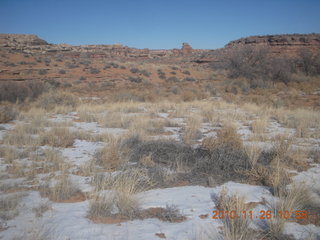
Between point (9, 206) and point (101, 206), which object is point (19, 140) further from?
point (101, 206)

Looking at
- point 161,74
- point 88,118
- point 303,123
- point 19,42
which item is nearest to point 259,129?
point 303,123

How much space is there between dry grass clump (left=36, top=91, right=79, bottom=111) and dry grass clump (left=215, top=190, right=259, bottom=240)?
31.4 ft

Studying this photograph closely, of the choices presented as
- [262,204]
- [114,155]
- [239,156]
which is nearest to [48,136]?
[114,155]

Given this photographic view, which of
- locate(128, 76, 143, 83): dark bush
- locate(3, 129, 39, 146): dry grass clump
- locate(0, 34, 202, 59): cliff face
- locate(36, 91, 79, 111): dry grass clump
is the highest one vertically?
locate(0, 34, 202, 59): cliff face

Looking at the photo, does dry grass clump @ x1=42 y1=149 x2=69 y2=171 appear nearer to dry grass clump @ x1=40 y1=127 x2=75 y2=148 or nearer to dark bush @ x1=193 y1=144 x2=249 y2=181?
dry grass clump @ x1=40 y1=127 x2=75 y2=148

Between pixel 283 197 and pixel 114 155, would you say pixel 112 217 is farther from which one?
pixel 283 197

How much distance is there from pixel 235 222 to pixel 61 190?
2.38m

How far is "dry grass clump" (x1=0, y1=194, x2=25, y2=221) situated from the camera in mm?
2654

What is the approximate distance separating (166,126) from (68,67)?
2308 cm

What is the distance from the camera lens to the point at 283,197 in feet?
9.70

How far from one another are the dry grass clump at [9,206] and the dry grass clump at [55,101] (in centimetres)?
809
